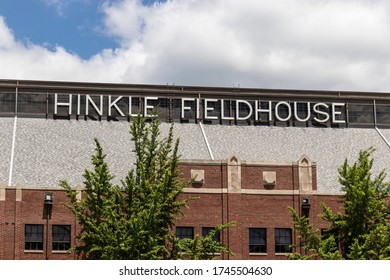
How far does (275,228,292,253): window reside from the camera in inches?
1791

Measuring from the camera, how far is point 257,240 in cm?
4534

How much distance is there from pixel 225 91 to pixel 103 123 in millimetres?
10043

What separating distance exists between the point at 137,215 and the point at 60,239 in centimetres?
1056

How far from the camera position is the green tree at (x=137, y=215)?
112 feet

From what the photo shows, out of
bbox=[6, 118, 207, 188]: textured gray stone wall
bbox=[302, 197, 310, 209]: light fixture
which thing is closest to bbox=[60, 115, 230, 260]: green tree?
bbox=[6, 118, 207, 188]: textured gray stone wall

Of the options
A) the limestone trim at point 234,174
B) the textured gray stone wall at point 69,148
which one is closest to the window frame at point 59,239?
the textured gray stone wall at point 69,148

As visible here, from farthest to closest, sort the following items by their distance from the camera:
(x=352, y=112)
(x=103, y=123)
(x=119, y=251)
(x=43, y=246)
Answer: (x=352, y=112), (x=103, y=123), (x=43, y=246), (x=119, y=251)

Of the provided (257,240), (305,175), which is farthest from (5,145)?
(305,175)

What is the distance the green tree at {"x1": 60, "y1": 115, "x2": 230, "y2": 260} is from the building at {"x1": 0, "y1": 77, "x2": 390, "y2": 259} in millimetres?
6668

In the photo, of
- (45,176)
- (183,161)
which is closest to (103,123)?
(45,176)

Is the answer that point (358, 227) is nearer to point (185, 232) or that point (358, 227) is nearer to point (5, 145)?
point (185, 232)

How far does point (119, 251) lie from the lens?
1342 inches

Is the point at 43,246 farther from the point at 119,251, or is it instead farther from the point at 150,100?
the point at 150,100

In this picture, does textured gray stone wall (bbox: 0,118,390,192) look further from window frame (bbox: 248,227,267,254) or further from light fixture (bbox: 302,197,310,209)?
window frame (bbox: 248,227,267,254)
